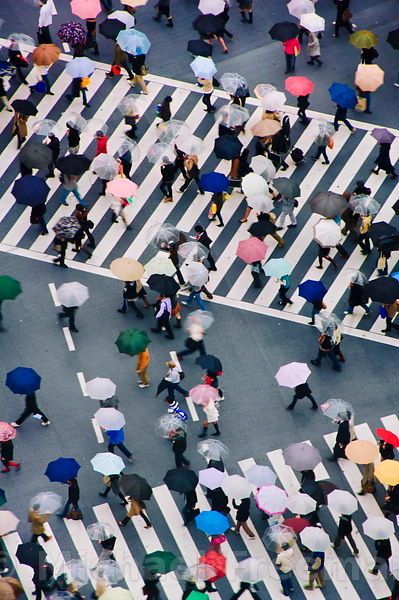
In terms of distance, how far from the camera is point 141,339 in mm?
45656

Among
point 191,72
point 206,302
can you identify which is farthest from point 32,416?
point 191,72

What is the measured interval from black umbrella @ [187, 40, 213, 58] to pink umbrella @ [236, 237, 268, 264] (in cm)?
730

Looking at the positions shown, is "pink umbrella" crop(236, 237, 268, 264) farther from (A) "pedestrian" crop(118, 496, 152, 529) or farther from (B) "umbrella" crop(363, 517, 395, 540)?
(B) "umbrella" crop(363, 517, 395, 540)

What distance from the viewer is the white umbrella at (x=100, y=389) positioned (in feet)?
147

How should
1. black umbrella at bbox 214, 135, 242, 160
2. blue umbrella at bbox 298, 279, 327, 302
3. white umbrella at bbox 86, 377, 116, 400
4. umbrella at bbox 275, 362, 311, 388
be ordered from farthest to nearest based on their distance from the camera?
black umbrella at bbox 214, 135, 242, 160 → blue umbrella at bbox 298, 279, 327, 302 → umbrella at bbox 275, 362, 311, 388 → white umbrella at bbox 86, 377, 116, 400

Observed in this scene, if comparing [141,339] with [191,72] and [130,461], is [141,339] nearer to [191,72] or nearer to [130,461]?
[130,461]

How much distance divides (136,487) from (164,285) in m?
6.24

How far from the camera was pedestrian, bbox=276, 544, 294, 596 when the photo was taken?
140 feet

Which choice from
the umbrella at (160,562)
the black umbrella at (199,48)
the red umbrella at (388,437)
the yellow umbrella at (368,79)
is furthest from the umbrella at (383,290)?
the black umbrella at (199,48)

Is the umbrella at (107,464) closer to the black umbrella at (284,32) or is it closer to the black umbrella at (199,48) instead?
the black umbrella at (199,48)

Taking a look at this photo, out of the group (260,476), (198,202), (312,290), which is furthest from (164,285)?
(260,476)

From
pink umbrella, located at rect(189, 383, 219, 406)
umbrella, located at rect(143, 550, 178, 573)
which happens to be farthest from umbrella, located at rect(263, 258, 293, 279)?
umbrella, located at rect(143, 550, 178, 573)

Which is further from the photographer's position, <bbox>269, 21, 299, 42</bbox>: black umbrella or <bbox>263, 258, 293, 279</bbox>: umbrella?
<bbox>269, 21, 299, 42</bbox>: black umbrella

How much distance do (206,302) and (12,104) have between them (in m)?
8.51
